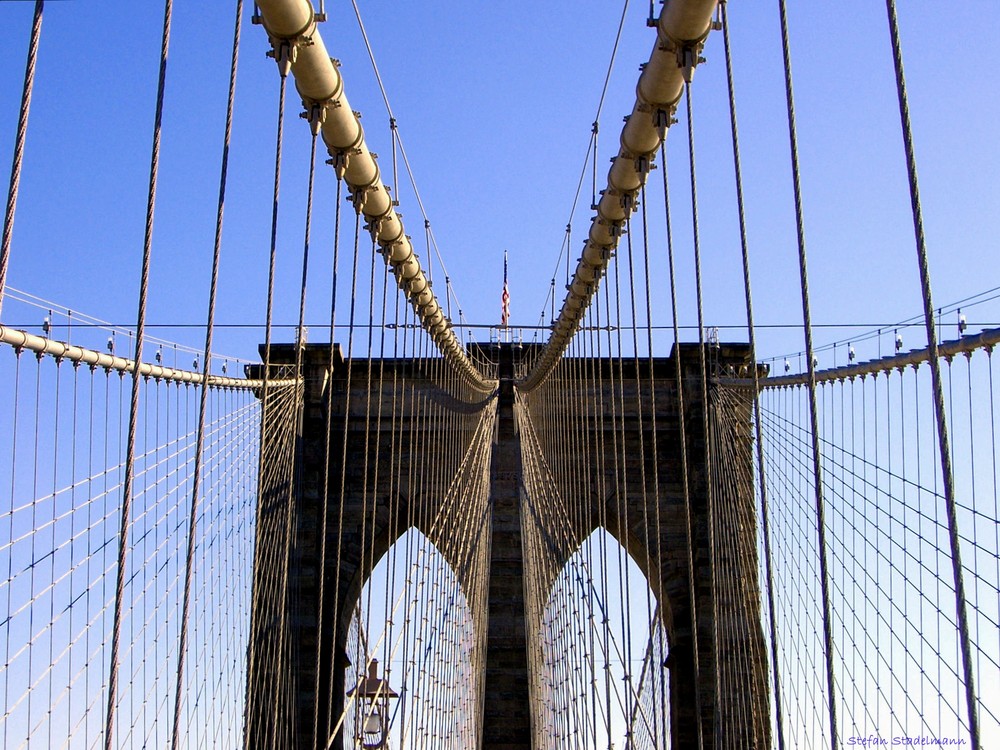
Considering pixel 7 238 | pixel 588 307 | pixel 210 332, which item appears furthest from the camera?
pixel 588 307

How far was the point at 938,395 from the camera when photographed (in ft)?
10.7

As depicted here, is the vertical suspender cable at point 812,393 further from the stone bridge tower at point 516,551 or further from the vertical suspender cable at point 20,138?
the stone bridge tower at point 516,551

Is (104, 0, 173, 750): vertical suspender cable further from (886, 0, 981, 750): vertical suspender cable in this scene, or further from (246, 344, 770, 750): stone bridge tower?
(246, 344, 770, 750): stone bridge tower

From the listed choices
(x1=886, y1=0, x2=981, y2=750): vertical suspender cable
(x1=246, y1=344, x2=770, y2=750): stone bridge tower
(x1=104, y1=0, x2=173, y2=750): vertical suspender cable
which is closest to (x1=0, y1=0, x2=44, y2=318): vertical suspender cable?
(x1=104, y1=0, x2=173, y2=750): vertical suspender cable

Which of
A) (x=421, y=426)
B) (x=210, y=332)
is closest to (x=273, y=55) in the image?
(x=210, y=332)

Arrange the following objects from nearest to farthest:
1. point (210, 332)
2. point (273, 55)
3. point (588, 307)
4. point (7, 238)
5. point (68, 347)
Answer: point (7, 238) < point (210, 332) < point (273, 55) < point (68, 347) < point (588, 307)

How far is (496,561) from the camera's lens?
1927 centimetres

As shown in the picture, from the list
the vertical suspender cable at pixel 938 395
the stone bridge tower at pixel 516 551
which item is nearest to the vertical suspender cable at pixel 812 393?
the vertical suspender cable at pixel 938 395

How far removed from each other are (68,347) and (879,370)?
19.2 feet

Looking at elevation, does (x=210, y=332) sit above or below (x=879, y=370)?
below

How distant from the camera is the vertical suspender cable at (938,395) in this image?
10.4ft

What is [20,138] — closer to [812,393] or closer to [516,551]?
[812,393]

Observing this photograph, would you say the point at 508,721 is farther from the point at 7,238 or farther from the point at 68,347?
the point at 7,238

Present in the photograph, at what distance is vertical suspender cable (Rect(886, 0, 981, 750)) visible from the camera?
3.18m
